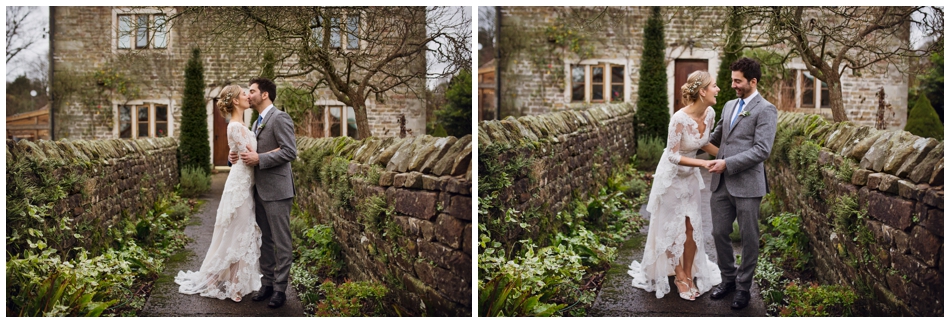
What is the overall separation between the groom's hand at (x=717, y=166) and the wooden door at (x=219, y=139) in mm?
2651

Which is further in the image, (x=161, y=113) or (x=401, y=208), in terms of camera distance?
(x=161, y=113)

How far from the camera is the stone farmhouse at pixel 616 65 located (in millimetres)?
3590

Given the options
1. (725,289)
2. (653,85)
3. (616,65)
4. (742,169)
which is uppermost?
(616,65)

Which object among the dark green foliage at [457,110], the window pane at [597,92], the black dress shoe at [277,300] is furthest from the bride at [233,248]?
the window pane at [597,92]

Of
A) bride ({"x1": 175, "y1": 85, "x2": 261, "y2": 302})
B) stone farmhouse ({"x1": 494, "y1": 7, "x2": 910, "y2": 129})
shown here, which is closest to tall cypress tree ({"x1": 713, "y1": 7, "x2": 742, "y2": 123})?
stone farmhouse ({"x1": 494, "y1": 7, "x2": 910, "y2": 129})

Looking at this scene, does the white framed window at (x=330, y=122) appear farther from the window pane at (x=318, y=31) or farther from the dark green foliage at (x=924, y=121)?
the dark green foliage at (x=924, y=121)

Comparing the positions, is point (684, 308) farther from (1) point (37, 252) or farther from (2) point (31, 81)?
(2) point (31, 81)

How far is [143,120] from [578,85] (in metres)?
2.55

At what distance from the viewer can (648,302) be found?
3.63 metres

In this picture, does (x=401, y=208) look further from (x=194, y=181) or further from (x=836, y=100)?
(x=836, y=100)

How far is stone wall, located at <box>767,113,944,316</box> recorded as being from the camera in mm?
3098

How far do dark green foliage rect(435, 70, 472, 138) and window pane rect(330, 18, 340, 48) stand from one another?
66 centimetres

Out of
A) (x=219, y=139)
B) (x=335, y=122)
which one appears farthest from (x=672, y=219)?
(x=219, y=139)
